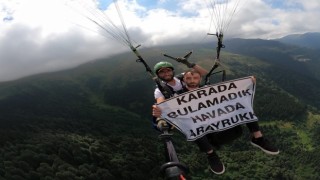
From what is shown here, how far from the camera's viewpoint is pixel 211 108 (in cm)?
1215

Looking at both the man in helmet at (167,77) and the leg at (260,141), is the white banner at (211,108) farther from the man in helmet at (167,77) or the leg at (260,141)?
the man in helmet at (167,77)

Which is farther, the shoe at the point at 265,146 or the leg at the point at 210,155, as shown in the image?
the shoe at the point at 265,146

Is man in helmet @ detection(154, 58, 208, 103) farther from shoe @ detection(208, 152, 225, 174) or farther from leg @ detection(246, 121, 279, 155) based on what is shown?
leg @ detection(246, 121, 279, 155)

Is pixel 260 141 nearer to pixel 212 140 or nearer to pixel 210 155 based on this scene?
pixel 212 140

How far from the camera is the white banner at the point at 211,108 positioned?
1150 cm

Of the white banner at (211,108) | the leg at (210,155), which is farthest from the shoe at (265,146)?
the leg at (210,155)

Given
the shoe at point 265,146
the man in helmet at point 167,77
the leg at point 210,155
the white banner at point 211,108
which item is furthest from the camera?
the man in helmet at point 167,77

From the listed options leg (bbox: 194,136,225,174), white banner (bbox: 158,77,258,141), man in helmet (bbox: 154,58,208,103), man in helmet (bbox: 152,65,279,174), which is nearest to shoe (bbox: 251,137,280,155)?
man in helmet (bbox: 152,65,279,174)

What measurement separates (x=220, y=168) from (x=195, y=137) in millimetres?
1157

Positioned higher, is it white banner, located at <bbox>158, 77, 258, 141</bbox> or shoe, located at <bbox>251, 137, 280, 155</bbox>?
white banner, located at <bbox>158, 77, 258, 141</bbox>

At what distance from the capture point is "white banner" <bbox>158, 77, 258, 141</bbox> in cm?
1150

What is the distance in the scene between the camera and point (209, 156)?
1179 cm

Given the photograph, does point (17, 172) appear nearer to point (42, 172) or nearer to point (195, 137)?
point (42, 172)

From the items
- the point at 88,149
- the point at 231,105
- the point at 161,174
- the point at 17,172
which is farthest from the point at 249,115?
the point at 88,149
